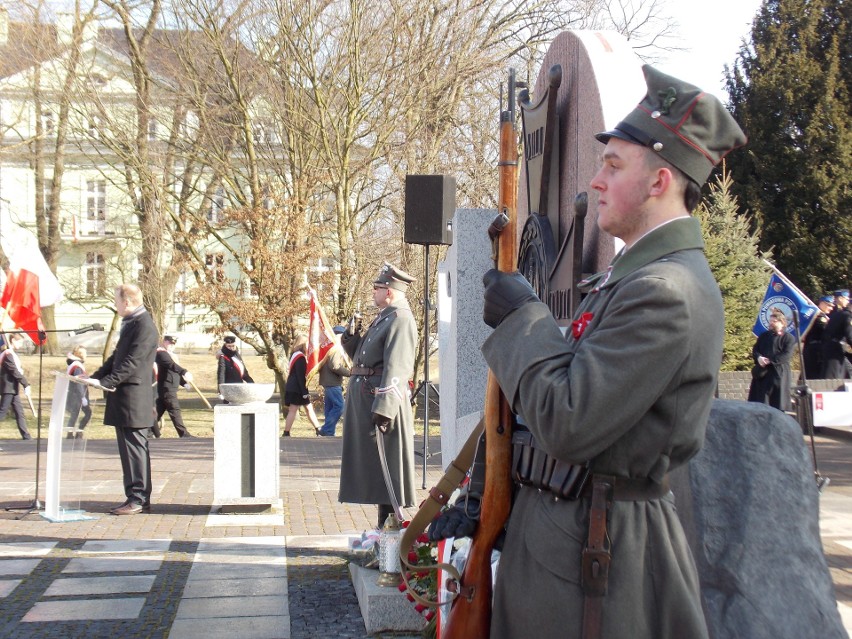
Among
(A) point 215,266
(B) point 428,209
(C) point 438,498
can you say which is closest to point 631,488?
(C) point 438,498

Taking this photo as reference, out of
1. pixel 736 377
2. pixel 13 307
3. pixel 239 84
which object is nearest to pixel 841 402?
pixel 736 377

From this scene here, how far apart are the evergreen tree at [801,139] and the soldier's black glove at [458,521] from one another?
2656cm

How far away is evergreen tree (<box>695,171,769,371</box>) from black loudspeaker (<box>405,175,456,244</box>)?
906 centimetres

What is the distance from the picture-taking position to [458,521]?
2.51 metres

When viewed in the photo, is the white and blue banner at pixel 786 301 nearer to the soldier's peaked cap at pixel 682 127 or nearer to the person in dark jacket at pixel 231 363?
the person in dark jacket at pixel 231 363

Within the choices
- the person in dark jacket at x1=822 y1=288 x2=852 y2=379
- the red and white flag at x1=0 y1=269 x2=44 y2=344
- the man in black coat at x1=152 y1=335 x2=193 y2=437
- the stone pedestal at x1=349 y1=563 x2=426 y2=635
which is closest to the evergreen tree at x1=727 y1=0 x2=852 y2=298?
the person in dark jacket at x1=822 y1=288 x2=852 y2=379

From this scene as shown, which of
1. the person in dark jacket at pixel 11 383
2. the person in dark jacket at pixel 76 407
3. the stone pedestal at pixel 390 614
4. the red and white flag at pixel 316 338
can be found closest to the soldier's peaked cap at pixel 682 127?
the stone pedestal at pixel 390 614

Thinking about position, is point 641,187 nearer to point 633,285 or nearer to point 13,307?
point 633,285

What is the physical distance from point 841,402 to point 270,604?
7.71 m

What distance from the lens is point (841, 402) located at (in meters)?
11.3

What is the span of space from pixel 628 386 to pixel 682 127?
63 cm

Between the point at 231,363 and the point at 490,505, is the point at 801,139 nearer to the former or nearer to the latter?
the point at 231,363

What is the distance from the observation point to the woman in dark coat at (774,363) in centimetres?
1327

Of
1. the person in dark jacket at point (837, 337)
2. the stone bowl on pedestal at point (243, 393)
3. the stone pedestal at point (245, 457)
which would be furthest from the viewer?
the person in dark jacket at point (837, 337)
